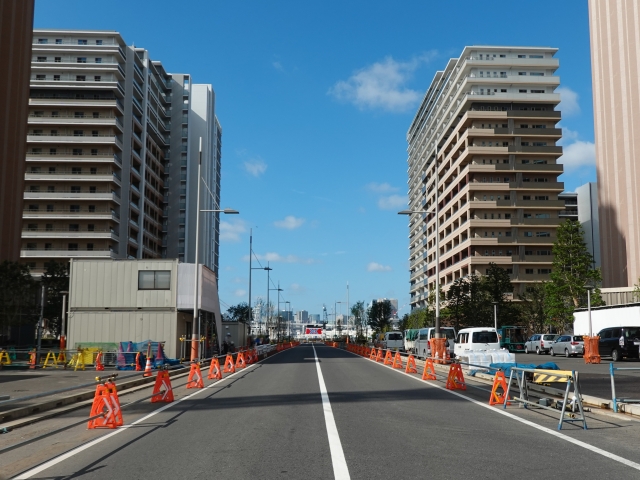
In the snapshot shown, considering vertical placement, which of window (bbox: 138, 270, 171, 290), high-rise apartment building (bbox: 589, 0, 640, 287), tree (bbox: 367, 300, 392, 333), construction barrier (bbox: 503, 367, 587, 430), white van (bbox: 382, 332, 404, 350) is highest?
high-rise apartment building (bbox: 589, 0, 640, 287)

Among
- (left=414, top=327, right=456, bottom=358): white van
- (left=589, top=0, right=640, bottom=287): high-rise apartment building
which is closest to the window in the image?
(left=414, top=327, right=456, bottom=358): white van

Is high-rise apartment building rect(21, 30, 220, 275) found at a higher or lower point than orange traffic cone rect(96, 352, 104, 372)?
higher

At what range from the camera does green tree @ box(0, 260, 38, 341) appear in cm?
4656

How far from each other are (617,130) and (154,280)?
53.3 m

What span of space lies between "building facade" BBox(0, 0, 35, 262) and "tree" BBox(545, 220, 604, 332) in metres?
51.5

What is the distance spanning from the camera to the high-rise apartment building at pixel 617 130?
64688 millimetres

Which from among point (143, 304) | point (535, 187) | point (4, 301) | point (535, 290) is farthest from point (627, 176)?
point (4, 301)

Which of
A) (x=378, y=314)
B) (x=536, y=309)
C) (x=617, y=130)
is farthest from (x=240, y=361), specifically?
(x=378, y=314)

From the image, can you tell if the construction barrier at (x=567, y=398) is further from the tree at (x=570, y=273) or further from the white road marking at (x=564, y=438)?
the tree at (x=570, y=273)

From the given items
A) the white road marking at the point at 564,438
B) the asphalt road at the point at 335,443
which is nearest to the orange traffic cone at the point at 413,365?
the white road marking at the point at 564,438

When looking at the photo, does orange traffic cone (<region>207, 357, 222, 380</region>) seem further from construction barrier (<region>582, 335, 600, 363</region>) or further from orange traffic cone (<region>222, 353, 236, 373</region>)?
construction barrier (<region>582, 335, 600, 363</region>)

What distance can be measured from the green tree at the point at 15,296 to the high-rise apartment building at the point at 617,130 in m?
Answer: 55.4

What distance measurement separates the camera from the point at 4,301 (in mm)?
46438

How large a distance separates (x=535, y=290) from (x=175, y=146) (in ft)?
230
